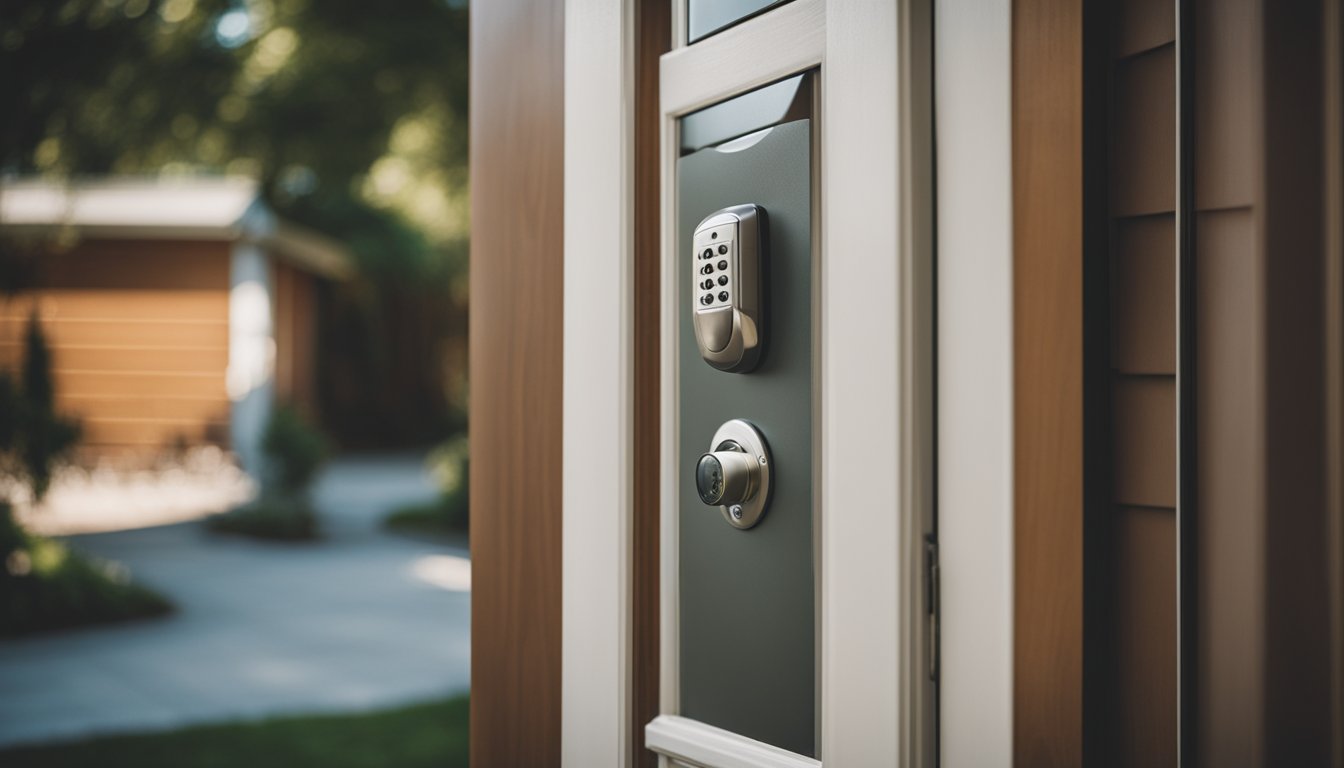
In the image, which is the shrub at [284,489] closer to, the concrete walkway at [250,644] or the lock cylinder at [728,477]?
the concrete walkway at [250,644]

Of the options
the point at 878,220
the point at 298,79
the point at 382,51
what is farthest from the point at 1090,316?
the point at 298,79

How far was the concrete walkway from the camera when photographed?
12.4 ft

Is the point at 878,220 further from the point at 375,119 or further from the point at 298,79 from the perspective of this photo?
the point at 375,119

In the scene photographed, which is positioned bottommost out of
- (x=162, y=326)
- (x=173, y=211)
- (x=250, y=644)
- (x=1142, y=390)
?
(x=250, y=644)

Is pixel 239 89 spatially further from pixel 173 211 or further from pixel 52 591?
pixel 52 591

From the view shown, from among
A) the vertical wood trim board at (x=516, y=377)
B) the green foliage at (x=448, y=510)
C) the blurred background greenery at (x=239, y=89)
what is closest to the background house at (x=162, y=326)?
the blurred background greenery at (x=239, y=89)

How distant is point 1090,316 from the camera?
92 cm

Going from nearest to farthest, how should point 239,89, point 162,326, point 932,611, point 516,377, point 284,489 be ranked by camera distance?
point 932,611
point 516,377
point 239,89
point 284,489
point 162,326

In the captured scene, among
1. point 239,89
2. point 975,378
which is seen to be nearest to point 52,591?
point 239,89

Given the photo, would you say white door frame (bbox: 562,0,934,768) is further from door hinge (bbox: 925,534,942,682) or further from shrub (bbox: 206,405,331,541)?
shrub (bbox: 206,405,331,541)

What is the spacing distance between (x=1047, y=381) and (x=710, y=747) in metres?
0.70

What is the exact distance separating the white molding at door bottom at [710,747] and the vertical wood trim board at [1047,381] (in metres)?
0.34

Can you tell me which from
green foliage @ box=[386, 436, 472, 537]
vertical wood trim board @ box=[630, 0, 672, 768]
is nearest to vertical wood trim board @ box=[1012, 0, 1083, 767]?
vertical wood trim board @ box=[630, 0, 672, 768]

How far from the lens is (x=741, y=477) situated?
3.91 feet
